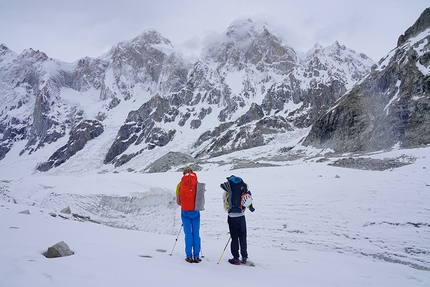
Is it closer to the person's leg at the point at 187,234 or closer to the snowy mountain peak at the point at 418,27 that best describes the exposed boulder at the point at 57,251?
the person's leg at the point at 187,234

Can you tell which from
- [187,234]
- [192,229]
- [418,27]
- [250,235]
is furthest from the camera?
[418,27]

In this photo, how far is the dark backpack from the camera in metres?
6.73

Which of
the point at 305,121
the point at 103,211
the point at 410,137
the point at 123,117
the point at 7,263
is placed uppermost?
the point at 123,117

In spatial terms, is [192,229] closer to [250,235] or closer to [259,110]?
[250,235]

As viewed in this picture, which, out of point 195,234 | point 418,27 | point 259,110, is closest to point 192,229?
point 195,234

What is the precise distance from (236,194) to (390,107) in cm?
6242

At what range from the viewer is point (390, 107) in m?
56.4

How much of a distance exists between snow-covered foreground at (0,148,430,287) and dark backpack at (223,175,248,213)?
1349mm

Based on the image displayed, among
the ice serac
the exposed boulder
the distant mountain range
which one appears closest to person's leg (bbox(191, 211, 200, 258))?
the exposed boulder

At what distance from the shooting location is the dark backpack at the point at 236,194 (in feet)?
22.1

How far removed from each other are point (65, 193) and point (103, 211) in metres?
3.55

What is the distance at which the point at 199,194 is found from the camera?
655 centimetres

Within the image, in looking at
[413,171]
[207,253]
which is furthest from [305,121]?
[207,253]

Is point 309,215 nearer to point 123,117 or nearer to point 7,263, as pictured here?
point 7,263
